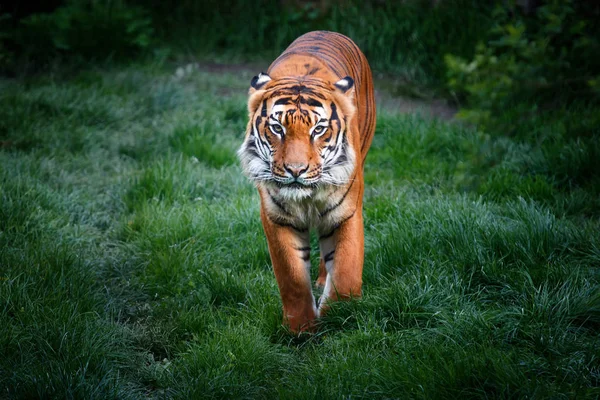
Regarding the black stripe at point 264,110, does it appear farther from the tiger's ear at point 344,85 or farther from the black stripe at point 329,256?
the black stripe at point 329,256

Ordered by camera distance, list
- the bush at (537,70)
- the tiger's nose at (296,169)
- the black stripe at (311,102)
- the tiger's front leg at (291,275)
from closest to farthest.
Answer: the tiger's nose at (296,169)
the black stripe at (311,102)
the tiger's front leg at (291,275)
the bush at (537,70)

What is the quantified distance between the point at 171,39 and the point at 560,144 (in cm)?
589

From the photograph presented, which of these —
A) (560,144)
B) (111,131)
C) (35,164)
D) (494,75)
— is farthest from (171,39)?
(560,144)

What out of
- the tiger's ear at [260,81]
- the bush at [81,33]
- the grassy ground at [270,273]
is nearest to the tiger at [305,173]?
the tiger's ear at [260,81]

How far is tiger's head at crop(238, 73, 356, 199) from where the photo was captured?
292cm

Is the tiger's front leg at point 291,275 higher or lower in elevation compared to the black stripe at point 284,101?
lower

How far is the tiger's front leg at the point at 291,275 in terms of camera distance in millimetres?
3199

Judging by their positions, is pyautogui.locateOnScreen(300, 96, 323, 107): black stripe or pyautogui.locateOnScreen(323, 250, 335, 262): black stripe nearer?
pyautogui.locateOnScreen(300, 96, 323, 107): black stripe

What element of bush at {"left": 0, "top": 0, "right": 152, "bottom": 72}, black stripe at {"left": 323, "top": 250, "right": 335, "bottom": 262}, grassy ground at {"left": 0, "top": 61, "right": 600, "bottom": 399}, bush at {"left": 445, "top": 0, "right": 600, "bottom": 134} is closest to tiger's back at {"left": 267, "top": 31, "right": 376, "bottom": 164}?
black stripe at {"left": 323, "top": 250, "right": 335, "bottom": 262}

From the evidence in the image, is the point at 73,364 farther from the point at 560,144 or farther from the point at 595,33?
the point at 595,33

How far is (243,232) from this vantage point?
427 cm

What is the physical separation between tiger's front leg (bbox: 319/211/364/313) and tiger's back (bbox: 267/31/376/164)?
0.41 m

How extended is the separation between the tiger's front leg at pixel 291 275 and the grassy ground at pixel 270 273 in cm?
9

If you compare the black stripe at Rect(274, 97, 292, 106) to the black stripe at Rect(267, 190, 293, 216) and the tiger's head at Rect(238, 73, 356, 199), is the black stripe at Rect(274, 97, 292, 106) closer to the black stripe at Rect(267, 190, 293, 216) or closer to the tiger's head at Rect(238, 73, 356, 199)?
the tiger's head at Rect(238, 73, 356, 199)
